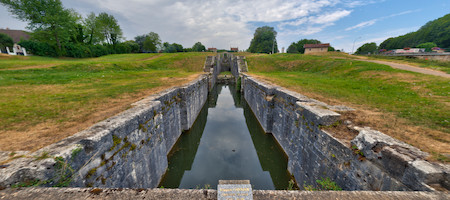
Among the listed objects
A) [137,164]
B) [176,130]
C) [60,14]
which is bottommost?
[176,130]

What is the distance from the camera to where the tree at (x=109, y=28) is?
5034cm

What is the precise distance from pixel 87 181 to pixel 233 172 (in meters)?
5.14

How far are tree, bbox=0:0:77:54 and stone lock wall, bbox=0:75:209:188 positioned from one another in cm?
4028

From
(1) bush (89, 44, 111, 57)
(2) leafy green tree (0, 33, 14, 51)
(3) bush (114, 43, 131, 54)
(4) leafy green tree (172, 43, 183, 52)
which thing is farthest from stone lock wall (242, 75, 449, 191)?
(4) leafy green tree (172, 43, 183, 52)

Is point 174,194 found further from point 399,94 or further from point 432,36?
point 432,36

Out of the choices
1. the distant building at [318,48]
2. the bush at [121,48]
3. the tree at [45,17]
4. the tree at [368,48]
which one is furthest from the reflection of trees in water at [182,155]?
the tree at [368,48]

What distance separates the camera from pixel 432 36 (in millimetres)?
52438

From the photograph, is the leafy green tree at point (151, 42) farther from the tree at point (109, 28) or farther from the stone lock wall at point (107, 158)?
the stone lock wall at point (107, 158)

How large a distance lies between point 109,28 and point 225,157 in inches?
2500

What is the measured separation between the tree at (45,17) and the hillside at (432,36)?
9707cm

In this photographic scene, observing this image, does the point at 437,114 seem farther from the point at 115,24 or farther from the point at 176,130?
the point at 115,24

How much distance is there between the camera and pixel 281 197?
6.86 feet

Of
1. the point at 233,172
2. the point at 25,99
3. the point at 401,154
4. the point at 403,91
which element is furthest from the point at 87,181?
the point at 403,91

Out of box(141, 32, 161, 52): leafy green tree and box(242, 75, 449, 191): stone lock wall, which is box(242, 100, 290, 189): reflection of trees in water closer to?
box(242, 75, 449, 191): stone lock wall
